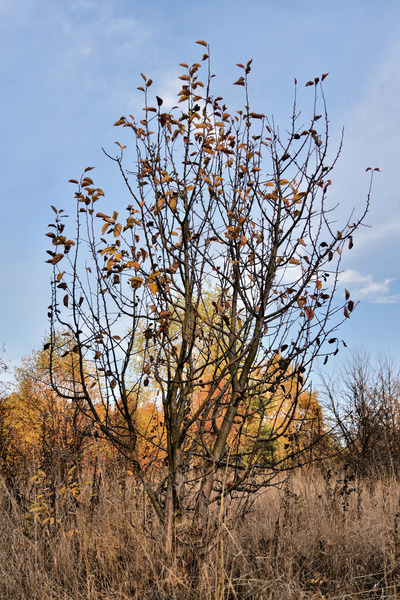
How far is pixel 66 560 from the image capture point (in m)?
4.16

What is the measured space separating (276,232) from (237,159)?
0.74m

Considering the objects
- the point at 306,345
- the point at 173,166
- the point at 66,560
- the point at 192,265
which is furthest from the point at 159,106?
the point at 66,560

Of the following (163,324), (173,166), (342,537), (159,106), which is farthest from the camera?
(342,537)

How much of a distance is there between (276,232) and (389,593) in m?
2.95

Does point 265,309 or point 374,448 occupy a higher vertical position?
point 265,309

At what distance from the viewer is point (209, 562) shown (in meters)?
3.27

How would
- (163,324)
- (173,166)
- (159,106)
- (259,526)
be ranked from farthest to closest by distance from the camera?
(259,526) → (173,166) → (159,106) → (163,324)

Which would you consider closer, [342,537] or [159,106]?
[159,106]

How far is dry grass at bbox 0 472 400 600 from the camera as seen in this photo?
128 inches

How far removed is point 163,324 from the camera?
3.17 meters

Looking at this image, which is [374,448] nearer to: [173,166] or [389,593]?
[389,593]

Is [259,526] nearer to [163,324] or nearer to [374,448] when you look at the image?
[163,324]

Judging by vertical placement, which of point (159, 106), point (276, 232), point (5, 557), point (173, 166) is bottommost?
point (5, 557)

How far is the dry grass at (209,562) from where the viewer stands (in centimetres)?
325
